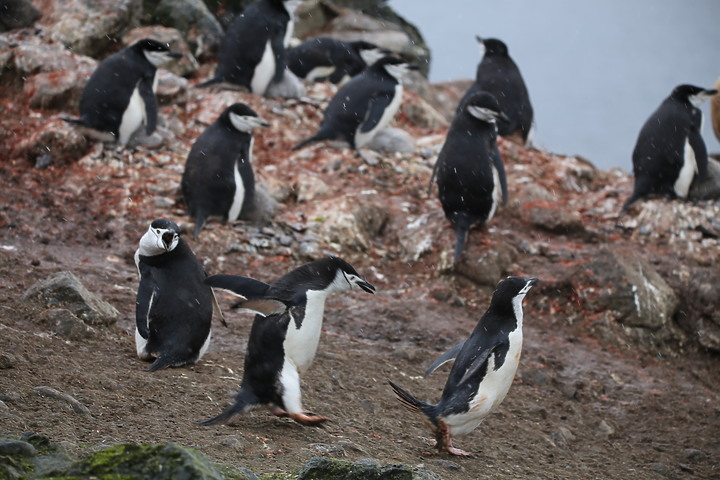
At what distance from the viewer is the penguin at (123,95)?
7492 millimetres

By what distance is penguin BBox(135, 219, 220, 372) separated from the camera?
14.2 ft

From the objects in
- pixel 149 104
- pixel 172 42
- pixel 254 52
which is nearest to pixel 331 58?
pixel 254 52

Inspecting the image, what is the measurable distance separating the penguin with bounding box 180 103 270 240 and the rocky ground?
7.7 inches

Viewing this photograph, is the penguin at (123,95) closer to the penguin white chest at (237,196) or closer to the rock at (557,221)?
the penguin white chest at (237,196)

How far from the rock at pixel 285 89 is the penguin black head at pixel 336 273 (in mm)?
5483

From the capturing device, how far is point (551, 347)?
608 centimetres

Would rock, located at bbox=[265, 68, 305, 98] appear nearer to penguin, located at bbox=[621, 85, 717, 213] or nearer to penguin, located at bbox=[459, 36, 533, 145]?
penguin, located at bbox=[459, 36, 533, 145]

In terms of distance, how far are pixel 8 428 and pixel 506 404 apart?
2.87m

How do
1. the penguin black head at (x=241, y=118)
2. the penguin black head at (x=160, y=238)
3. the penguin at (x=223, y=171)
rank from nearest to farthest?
the penguin black head at (x=160, y=238), the penguin at (x=223, y=171), the penguin black head at (x=241, y=118)

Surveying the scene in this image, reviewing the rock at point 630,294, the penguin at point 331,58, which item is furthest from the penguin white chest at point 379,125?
the rock at point 630,294

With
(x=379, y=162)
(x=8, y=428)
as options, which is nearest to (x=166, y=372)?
(x=8, y=428)

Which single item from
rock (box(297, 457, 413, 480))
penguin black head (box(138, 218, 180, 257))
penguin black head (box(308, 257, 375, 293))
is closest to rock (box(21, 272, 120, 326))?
penguin black head (box(138, 218, 180, 257))

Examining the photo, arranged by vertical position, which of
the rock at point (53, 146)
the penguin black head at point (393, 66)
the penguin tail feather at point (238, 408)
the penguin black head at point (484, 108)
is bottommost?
the penguin tail feather at point (238, 408)

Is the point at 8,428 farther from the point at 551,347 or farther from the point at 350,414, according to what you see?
the point at 551,347
